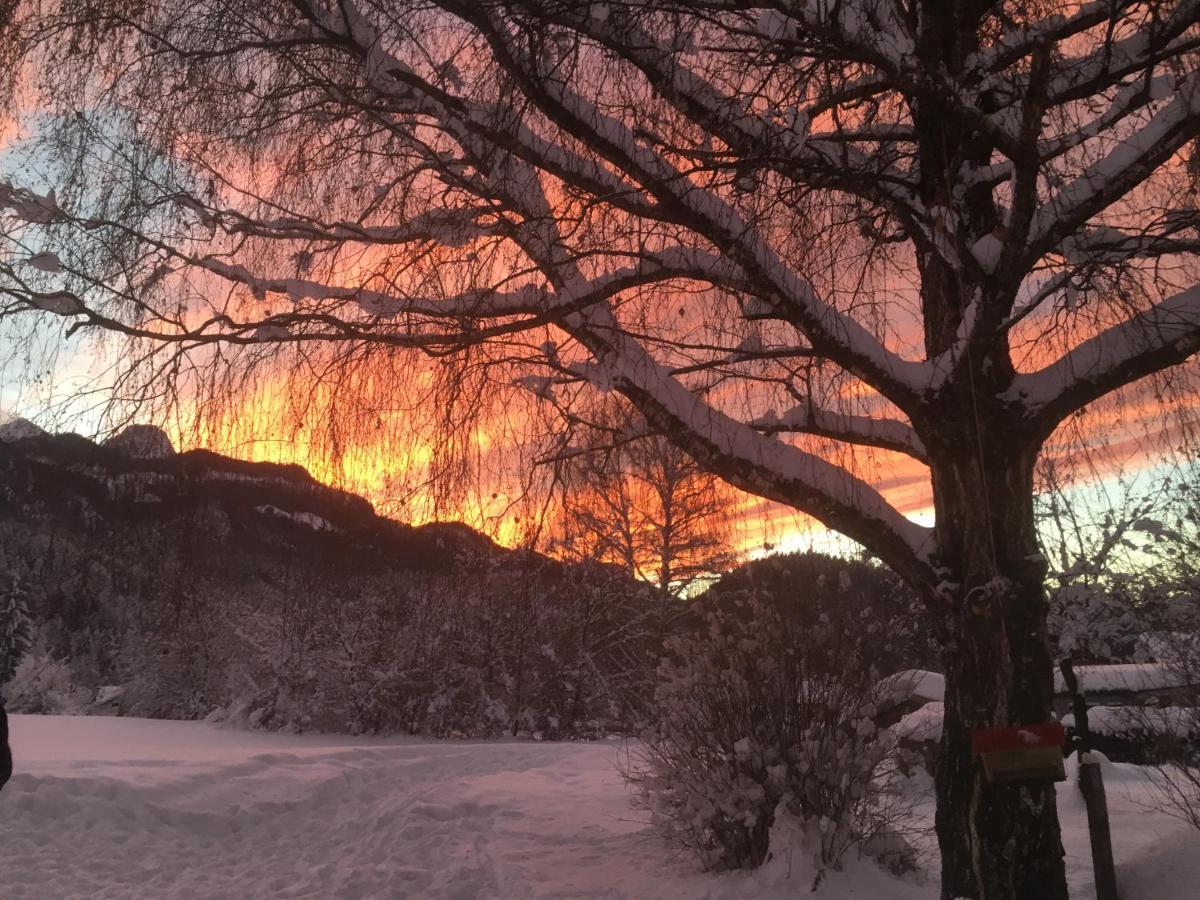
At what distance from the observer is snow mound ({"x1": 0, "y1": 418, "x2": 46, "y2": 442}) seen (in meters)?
→ 4.30

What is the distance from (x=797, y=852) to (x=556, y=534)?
7.92 feet

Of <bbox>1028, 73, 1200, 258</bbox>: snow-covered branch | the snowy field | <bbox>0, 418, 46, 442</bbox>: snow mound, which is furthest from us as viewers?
the snowy field

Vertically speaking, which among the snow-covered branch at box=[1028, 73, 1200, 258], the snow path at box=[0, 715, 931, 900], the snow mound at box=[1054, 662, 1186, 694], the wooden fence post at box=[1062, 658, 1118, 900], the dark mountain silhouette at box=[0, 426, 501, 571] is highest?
the snow-covered branch at box=[1028, 73, 1200, 258]

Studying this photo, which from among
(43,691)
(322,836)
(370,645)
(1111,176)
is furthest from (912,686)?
(43,691)

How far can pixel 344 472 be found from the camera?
15.7 ft

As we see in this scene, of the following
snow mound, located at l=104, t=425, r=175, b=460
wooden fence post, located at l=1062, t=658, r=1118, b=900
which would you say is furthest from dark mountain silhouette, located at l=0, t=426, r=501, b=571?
wooden fence post, located at l=1062, t=658, r=1118, b=900

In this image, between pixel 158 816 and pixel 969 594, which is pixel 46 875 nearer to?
pixel 158 816

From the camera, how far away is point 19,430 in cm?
443

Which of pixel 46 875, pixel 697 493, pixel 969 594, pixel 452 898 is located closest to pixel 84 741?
pixel 46 875

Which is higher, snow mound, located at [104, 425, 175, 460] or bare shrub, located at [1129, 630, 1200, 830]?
snow mound, located at [104, 425, 175, 460]

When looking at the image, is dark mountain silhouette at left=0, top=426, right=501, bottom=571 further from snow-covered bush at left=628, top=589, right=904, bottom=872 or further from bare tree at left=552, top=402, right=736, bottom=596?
snow-covered bush at left=628, top=589, right=904, bottom=872

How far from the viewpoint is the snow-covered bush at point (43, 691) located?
22.4 metres

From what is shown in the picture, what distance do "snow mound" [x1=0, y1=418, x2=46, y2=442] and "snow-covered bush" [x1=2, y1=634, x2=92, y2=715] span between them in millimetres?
21023

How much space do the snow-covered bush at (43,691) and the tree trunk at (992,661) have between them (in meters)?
23.5
